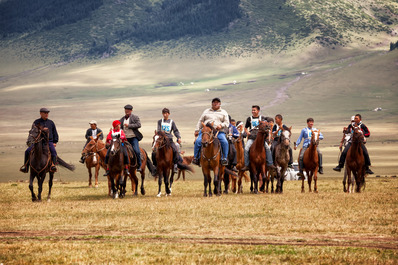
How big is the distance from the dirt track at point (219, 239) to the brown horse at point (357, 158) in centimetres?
920

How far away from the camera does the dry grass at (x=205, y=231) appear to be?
30.9 ft

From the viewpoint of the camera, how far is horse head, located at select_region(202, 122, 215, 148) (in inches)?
715

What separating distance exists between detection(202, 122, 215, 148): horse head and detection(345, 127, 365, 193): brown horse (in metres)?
4.16

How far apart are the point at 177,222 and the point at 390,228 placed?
3796 millimetres

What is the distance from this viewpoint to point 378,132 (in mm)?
75188

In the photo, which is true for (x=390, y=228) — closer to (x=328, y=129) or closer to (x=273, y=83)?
(x=328, y=129)

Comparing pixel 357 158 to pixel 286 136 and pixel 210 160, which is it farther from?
pixel 210 160

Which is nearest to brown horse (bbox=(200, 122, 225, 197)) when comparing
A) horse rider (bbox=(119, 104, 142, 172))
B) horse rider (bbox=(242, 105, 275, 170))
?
horse rider (bbox=(242, 105, 275, 170))

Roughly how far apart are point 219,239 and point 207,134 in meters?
7.64

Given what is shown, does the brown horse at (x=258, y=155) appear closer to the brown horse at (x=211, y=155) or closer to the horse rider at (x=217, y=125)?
the horse rider at (x=217, y=125)

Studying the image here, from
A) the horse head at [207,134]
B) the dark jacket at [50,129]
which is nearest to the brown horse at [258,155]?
the horse head at [207,134]

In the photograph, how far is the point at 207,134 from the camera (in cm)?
1834

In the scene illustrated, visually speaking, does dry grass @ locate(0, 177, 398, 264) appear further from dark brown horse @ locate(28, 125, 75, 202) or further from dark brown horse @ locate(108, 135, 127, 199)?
dark brown horse @ locate(108, 135, 127, 199)

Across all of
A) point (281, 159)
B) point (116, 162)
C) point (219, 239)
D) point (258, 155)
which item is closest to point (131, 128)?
point (116, 162)
